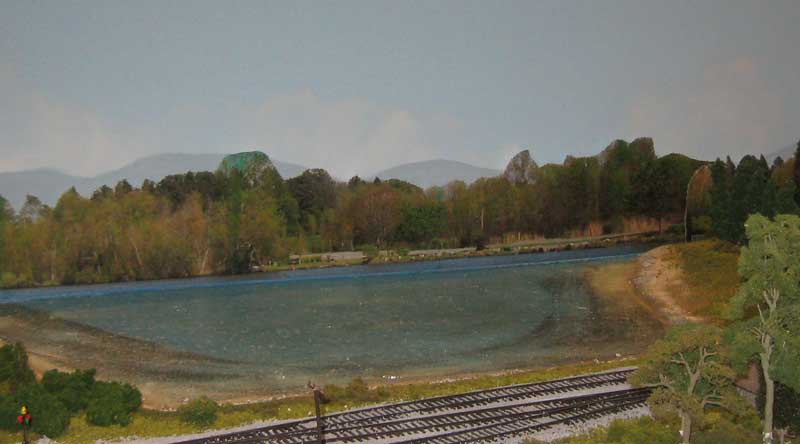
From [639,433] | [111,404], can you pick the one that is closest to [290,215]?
[111,404]

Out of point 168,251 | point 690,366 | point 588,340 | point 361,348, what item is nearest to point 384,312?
point 361,348

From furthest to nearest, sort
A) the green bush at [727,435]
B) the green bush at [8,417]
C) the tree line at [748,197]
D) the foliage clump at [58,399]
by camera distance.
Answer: the tree line at [748,197]
the green bush at [8,417]
the foliage clump at [58,399]
the green bush at [727,435]

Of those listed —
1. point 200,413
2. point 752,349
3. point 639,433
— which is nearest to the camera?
point 752,349

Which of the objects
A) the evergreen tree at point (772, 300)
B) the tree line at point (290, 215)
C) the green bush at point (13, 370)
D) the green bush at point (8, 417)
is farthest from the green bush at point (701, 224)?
the green bush at point (8, 417)

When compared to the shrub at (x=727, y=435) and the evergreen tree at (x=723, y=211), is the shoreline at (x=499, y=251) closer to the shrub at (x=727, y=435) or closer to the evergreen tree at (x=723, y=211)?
A: the evergreen tree at (x=723, y=211)

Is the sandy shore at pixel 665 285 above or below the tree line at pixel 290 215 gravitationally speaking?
below

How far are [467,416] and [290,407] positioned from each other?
519 centimetres

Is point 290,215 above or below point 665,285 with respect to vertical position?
above

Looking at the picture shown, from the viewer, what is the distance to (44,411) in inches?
669

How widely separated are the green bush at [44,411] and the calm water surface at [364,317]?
684 centimetres

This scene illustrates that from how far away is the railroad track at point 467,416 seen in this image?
1538 cm

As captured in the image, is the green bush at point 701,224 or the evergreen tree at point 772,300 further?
the green bush at point 701,224

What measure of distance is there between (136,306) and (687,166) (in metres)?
54.5

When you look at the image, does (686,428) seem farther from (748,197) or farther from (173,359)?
(748,197)
